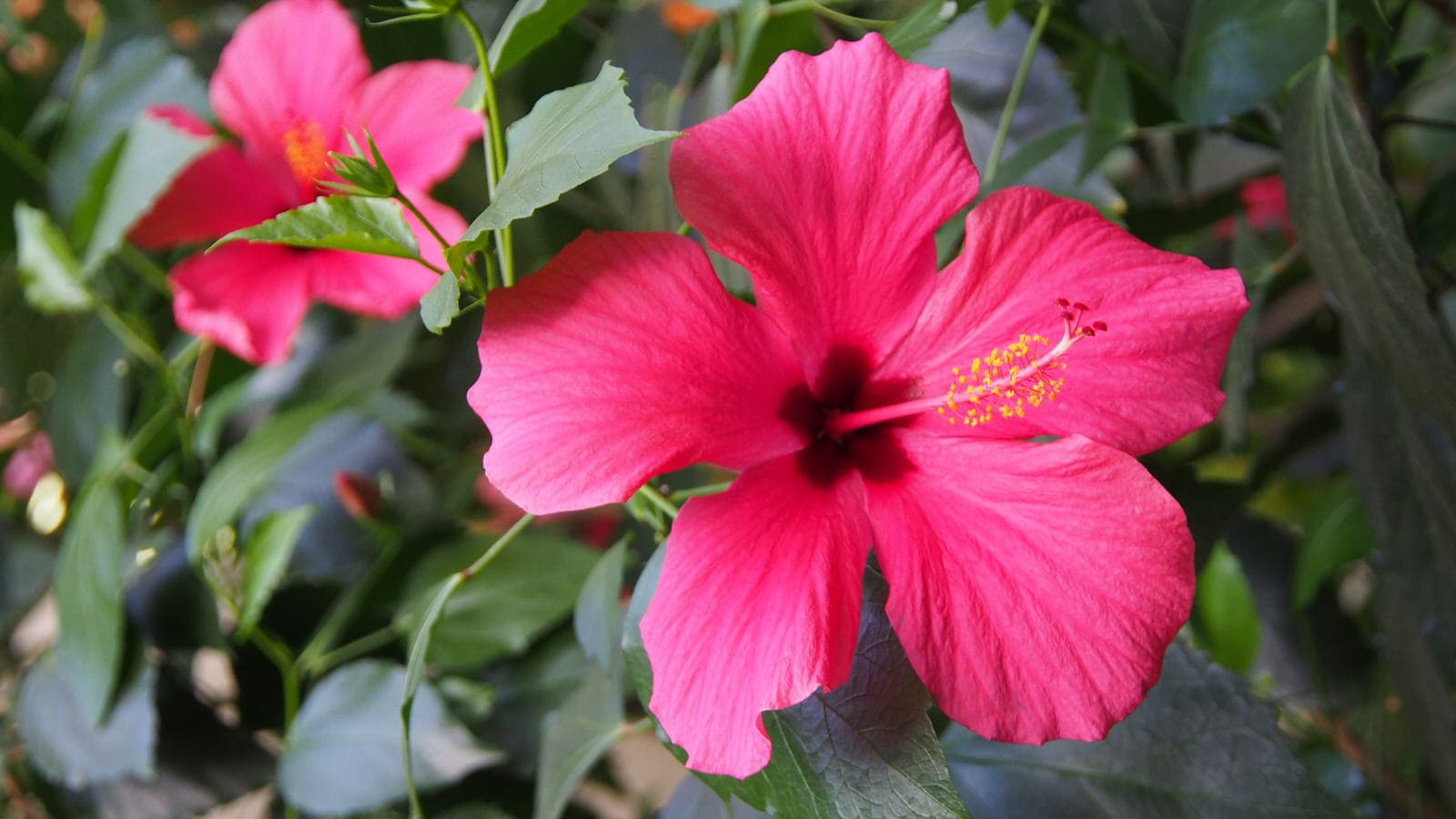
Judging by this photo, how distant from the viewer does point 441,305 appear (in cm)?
35

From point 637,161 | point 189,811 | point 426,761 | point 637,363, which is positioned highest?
point 637,363

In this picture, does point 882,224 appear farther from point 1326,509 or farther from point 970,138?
point 1326,509

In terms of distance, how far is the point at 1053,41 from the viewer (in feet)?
2.50

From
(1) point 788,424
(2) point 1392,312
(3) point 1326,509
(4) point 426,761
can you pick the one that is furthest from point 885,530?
(3) point 1326,509

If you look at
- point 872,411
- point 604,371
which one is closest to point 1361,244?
point 872,411

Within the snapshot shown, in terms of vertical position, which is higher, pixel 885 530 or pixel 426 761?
pixel 885 530

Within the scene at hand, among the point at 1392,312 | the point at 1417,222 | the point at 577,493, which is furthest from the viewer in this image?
the point at 1417,222

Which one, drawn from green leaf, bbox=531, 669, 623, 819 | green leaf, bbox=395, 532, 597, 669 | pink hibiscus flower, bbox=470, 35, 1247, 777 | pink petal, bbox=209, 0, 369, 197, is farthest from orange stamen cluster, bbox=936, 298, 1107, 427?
pink petal, bbox=209, 0, 369, 197

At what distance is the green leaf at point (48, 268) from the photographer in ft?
2.49

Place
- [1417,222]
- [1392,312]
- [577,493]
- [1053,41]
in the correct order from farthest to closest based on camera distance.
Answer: [1053,41]
[1417,222]
[1392,312]
[577,493]

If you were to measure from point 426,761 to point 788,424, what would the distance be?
1.27 ft

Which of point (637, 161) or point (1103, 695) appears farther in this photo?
point (637, 161)

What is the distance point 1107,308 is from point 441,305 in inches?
9.4

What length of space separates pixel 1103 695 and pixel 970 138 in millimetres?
378
